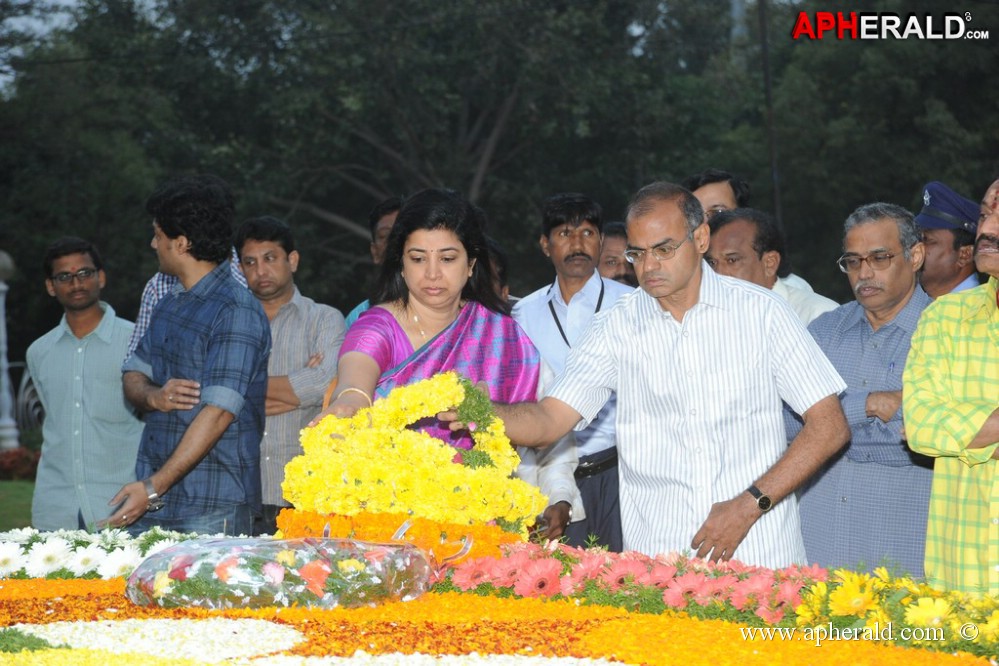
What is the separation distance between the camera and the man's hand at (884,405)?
15.2ft

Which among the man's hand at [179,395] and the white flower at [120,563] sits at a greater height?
the man's hand at [179,395]

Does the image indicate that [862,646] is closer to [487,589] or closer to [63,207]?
[487,589]

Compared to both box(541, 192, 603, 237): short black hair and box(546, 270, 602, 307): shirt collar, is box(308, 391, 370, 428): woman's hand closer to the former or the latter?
box(546, 270, 602, 307): shirt collar

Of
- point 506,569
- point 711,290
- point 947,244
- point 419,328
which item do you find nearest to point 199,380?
point 419,328

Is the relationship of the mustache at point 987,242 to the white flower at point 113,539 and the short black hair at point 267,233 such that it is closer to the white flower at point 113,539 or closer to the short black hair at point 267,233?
the white flower at point 113,539

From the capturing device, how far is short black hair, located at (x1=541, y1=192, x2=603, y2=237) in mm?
7031

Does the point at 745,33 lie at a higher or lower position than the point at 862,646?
higher

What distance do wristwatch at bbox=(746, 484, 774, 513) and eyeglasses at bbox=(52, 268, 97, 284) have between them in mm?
4203

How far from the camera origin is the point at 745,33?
34781 mm

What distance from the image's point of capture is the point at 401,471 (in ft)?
12.2

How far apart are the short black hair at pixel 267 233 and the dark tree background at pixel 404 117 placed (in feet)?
60.3

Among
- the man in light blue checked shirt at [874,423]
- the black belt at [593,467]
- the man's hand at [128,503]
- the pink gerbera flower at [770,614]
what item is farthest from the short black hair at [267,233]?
the pink gerbera flower at [770,614]

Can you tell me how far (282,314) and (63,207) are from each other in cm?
2088

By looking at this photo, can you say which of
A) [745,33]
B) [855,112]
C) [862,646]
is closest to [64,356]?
[862,646]
